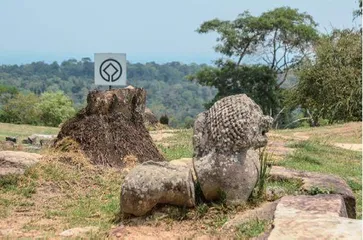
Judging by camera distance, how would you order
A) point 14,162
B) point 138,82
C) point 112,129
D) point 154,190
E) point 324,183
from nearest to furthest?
point 154,190 < point 324,183 < point 14,162 < point 112,129 < point 138,82

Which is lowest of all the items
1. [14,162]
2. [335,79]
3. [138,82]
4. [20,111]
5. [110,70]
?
[138,82]

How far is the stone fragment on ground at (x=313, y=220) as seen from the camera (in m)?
3.88

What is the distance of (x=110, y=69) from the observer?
30.2 feet

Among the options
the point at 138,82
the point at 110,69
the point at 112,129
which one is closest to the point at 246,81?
the point at 110,69

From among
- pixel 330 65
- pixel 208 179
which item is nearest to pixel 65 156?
pixel 208 179

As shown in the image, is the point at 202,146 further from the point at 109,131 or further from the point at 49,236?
the point at 109,131

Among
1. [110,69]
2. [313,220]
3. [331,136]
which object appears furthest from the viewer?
[331,136]

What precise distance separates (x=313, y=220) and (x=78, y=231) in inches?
81.2

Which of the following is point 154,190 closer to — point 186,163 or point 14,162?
point 186,163

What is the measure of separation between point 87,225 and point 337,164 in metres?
5.22

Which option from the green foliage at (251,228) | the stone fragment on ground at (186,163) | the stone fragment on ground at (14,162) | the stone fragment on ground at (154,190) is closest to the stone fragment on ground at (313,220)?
the green foliage at (251,228)

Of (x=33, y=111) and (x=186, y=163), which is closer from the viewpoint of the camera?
(x=186, y=163)

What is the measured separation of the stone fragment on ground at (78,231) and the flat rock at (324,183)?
1.96 metres

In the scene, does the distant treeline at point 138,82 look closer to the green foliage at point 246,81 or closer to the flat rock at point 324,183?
the green foliage at point 246,81
